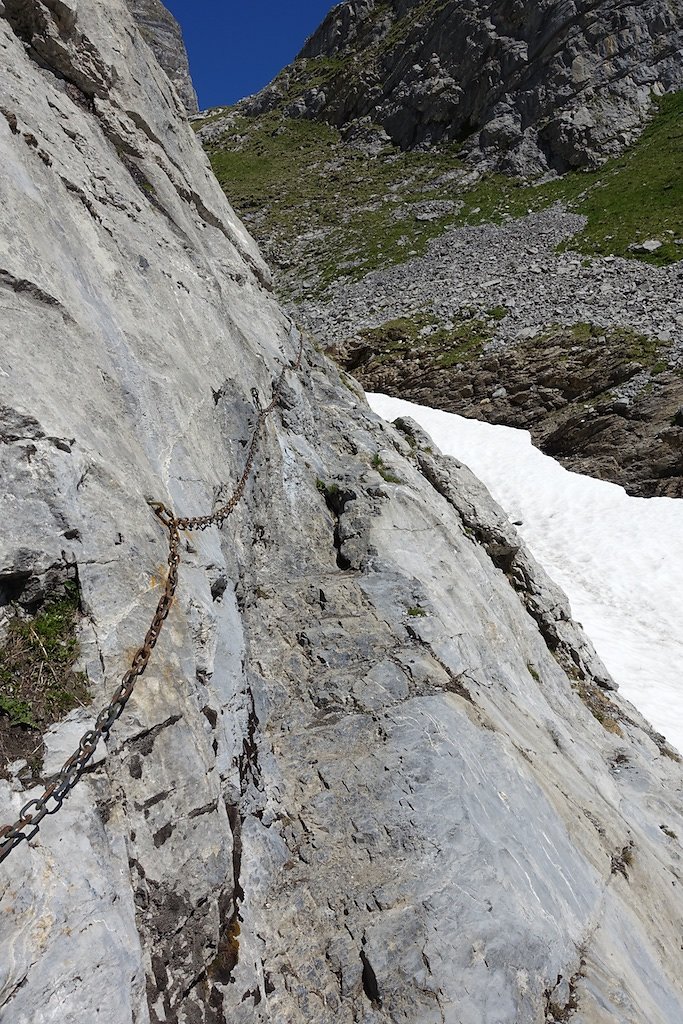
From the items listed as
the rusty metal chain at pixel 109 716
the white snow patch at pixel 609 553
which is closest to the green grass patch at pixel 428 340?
the white snow patch at pixel 609 553

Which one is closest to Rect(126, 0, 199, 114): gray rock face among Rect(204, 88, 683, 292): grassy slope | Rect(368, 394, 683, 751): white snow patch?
Rect(204, 88, 683, 292): grassy slope

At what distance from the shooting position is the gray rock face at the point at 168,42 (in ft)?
403

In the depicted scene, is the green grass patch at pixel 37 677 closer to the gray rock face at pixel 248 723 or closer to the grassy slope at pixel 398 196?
the gray rock face at pixel 248 723

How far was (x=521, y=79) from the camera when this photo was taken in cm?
5734

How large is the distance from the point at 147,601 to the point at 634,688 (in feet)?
42.4

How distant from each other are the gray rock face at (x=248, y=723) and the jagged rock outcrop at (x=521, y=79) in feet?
178

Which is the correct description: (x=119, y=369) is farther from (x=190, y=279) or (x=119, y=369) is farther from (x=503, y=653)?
(x=503, y=653)

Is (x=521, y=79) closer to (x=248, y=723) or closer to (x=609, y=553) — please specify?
(x=609, y=553)

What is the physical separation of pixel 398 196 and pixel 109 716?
199 feet

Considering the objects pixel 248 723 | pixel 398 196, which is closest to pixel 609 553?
pixel 248 723

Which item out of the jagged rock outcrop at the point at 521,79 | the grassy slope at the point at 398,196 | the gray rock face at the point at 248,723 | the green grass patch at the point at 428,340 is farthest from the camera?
the jagged rock outcrop at the point at 521,79

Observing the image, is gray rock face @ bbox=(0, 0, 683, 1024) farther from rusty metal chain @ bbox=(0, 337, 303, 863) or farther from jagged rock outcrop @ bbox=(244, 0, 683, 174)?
jagged rock outcrop @ bbox=(244, 0, 683, 174)

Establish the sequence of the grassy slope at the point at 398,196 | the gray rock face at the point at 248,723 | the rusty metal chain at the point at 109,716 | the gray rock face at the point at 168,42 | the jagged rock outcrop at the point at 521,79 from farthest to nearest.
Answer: the gray rock face at the point at 168,42, the jagged rock outcrop at the point at 521,79, the grassy slope at the point at 398,196, the gray rock face at the point at 248,723, the rusty metal chain at the point at 109,716

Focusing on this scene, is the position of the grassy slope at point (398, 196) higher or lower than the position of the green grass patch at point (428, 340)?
higher
